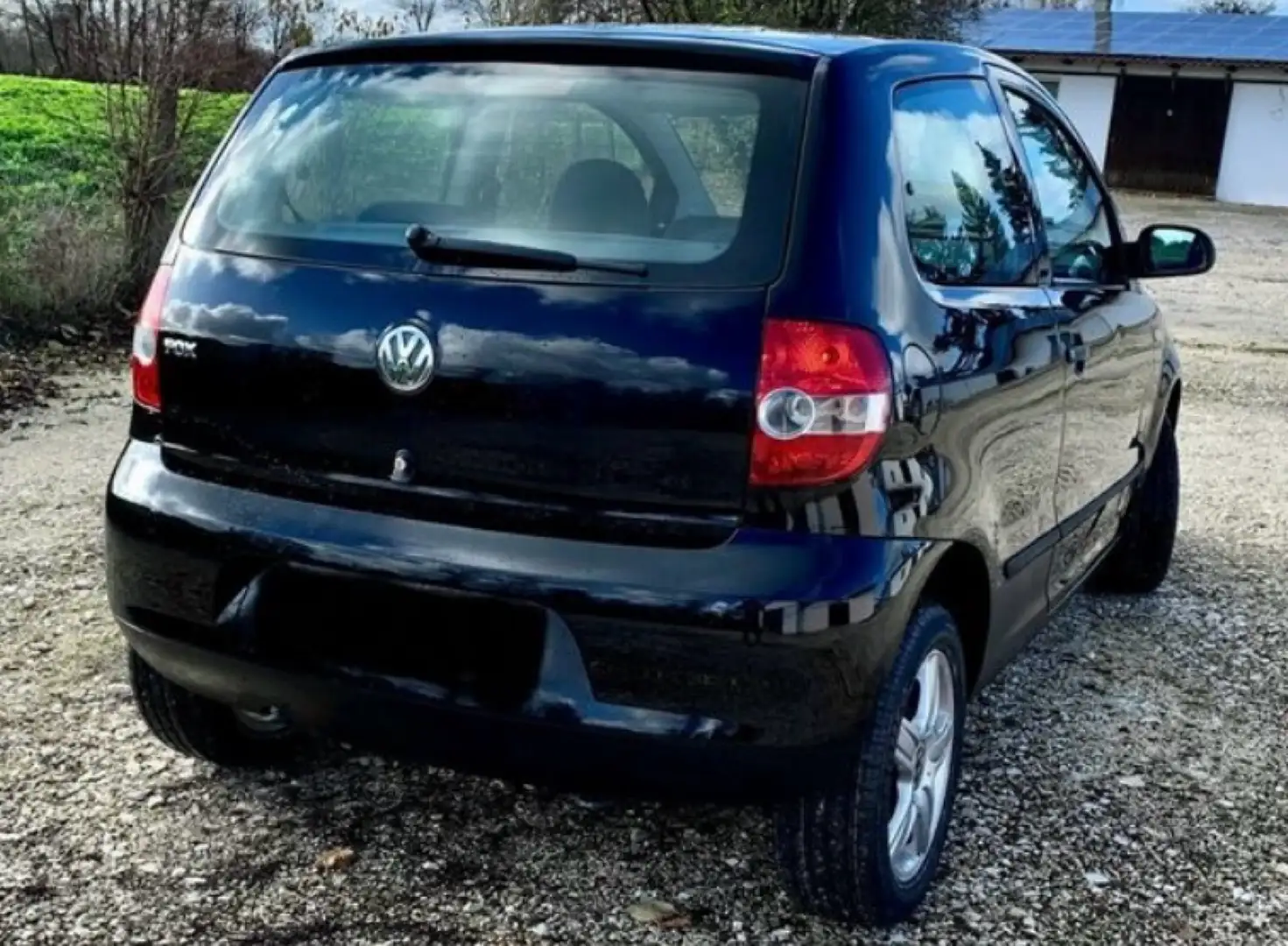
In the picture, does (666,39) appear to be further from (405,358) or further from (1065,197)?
(1065,197)

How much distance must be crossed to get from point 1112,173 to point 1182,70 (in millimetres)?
2575

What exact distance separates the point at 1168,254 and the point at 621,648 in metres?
2.60

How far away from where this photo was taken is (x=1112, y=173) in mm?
32250

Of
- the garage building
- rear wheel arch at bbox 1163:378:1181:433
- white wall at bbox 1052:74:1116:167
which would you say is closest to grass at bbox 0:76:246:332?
rear wheel arch at bbox 1163:378:1181:433

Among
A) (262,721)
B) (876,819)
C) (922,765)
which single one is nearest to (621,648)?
(876,819)

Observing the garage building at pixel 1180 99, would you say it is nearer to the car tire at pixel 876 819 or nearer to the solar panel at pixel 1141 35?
the solar panel at pixel 1141 35

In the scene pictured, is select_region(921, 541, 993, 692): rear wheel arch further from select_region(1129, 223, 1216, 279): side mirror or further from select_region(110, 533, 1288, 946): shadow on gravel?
select_region(1129, 223, 1216, 279): side mirror

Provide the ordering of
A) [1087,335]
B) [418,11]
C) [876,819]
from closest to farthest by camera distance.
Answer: [876,819] < [1087,335] < [418,11]

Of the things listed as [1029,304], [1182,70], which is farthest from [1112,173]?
[1029,304]

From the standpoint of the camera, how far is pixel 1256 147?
30.7 meters

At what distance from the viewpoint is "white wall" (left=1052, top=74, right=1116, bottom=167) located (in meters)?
32.3

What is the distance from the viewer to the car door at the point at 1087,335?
3.65m

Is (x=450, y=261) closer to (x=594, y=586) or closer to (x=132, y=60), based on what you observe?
(x=594, y=586)

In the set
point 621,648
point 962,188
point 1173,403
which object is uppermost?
point 962,188
